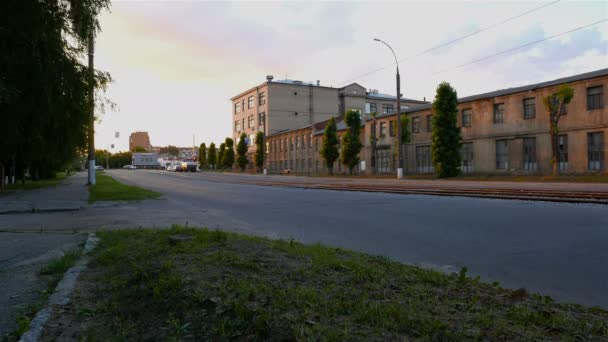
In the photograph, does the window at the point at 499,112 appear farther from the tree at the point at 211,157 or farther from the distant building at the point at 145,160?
the distant building at the point at 145,160

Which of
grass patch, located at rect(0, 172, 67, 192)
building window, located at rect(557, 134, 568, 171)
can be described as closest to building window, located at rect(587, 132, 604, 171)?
building window, located at rect(557, 134, 568, 171)

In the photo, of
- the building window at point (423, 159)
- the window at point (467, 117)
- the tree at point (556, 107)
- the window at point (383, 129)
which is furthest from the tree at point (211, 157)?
the tree at point (556, 107)

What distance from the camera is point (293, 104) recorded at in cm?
8519

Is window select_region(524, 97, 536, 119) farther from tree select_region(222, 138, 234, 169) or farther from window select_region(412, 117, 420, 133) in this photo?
tree select_region(222, 138, 234, 169)

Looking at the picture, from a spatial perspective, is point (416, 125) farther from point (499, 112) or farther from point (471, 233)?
point (471, 233)

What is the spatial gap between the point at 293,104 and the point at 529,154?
54.7 metres

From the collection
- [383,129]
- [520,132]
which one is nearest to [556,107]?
[520,132]

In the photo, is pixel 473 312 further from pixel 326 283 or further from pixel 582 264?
pixel 582 264

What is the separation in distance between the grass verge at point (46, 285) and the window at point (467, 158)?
129ft

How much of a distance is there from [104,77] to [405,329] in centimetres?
1718

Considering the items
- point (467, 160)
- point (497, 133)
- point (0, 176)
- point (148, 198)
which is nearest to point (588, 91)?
point (497, 133)

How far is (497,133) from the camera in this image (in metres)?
38.2

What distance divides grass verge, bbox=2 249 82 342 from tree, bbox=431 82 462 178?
34342 millimetres

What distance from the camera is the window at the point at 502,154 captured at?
123 ft
